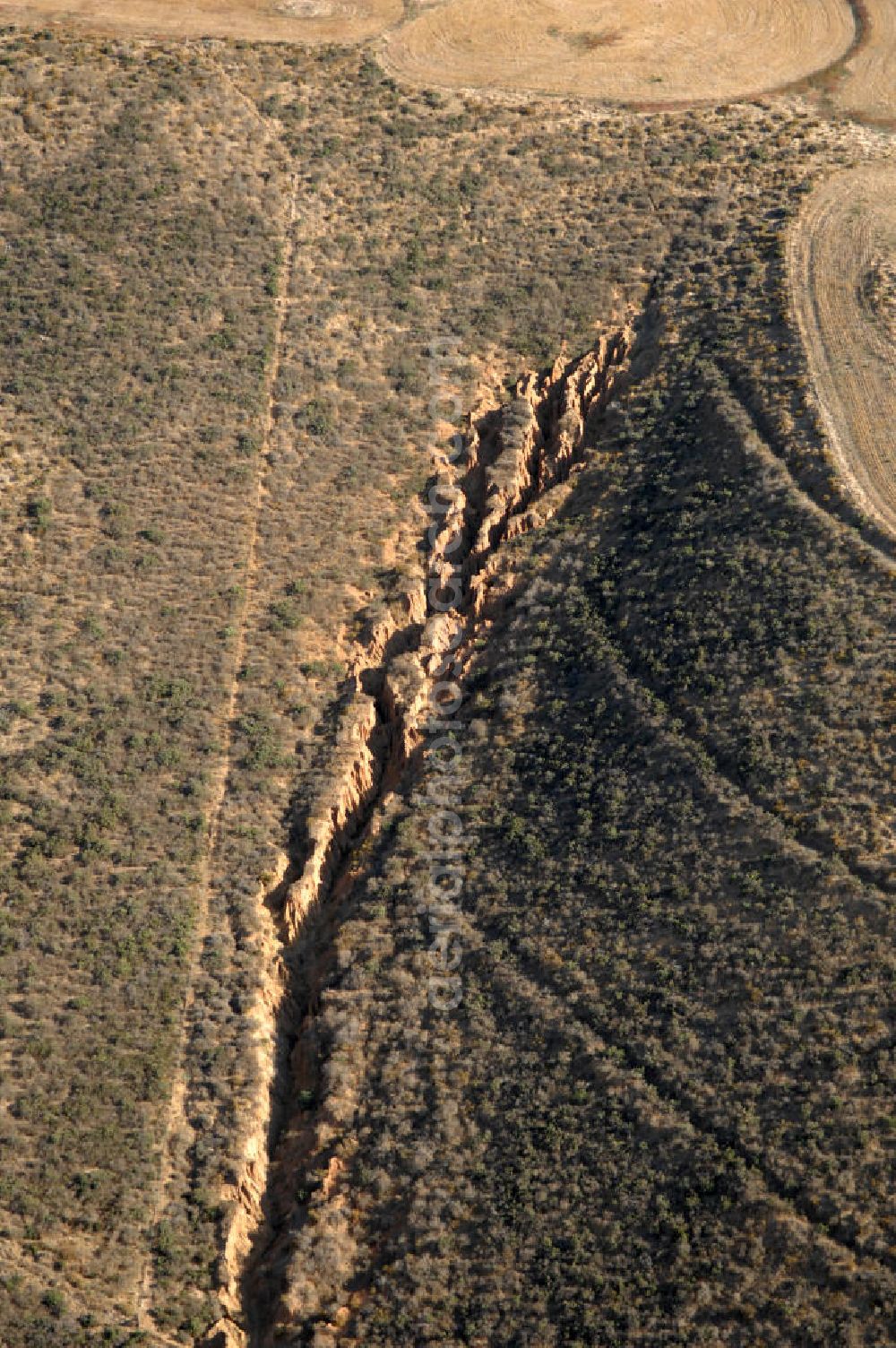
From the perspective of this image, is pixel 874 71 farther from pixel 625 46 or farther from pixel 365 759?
pixel 365 759

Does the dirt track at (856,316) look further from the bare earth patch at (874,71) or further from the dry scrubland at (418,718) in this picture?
the bare earth patch at (874,71)

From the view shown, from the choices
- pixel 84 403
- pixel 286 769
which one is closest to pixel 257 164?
pixel 84 403

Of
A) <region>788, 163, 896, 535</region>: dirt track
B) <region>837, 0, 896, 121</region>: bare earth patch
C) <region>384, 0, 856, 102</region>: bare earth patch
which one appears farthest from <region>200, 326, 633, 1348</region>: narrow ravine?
<region>837, 0, 896, 121</region>: bare earth patch

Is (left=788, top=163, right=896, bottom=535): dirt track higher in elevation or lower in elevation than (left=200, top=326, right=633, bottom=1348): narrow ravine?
higher

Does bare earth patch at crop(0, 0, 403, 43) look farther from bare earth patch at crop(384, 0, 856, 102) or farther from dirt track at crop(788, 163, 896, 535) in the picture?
dirt track at crop(788, 163, 896, 535)

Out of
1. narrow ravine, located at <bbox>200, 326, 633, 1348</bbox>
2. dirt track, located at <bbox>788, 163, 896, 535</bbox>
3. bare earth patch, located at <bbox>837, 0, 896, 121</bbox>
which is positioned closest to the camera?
narrow ravine, located at <bbox>200, 326, 633, 1348</bbox>

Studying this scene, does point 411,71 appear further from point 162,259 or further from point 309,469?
point 309,469
